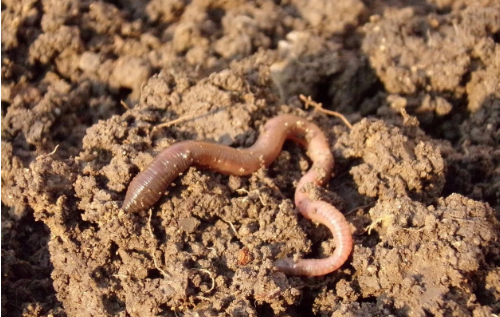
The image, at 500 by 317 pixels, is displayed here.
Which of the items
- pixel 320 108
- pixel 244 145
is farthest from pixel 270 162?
pixel 320 108

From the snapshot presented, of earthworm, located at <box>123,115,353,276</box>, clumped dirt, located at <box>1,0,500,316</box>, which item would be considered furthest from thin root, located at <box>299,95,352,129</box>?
earthworm, located at <box>123,115,353,276</box>

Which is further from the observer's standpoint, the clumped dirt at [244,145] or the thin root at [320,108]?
the thin root at [320,108]

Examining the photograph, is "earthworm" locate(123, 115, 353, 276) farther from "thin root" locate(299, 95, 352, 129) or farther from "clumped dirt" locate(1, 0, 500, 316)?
"thin root" locate(299, 95, 352, 129)

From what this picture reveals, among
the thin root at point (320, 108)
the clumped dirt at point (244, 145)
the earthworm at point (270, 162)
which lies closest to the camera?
the clumped dirt at point (244, 145)

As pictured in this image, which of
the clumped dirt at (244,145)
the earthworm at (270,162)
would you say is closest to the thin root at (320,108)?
the clumped dirt at (244,145)

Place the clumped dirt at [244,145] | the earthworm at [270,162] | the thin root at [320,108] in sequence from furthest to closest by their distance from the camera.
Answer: the thin root at [320,108] → the earthworm at [270,162] → the clumped dirt at [244,145]

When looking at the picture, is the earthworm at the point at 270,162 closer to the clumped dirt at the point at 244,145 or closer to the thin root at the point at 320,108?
the clumped dirt at the point at 244,145
